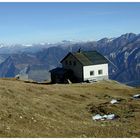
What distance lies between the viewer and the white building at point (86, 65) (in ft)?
278

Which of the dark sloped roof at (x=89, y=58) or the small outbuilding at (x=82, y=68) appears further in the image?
the dark sloped roof at (x=89, y=58)

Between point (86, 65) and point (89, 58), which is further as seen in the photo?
point (89, 58)

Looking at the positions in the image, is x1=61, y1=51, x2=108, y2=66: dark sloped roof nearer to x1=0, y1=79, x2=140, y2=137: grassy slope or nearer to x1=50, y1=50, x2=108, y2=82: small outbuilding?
x1=50, y1=50, x2=108, y2=82: small outbuilding

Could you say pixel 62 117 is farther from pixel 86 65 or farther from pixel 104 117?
pixel 86 65

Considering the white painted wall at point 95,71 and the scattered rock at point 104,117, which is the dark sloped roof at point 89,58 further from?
the scattered rock at point 104,117

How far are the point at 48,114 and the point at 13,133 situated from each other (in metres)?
11.1

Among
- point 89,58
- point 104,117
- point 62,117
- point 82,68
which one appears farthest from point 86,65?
point 62,117

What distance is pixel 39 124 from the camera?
99.9 feet

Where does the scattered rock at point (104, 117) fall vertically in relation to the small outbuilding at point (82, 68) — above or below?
below

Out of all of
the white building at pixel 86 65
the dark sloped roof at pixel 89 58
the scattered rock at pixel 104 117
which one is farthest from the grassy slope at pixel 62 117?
the dark sloped roof at pixel 89 58

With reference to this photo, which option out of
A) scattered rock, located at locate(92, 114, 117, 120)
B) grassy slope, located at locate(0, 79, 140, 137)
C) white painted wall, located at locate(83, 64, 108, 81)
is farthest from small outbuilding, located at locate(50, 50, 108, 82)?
scattered rock, located at locate(92, 114, 117, 120)

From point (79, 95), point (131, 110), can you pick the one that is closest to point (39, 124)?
point (131, 110)

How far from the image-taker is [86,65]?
278 ft

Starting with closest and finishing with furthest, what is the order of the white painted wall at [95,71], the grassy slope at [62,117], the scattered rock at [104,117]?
the grassy slope at [62,117] → the scattered rock at [104,117] → the white painted wall at [95,71]
